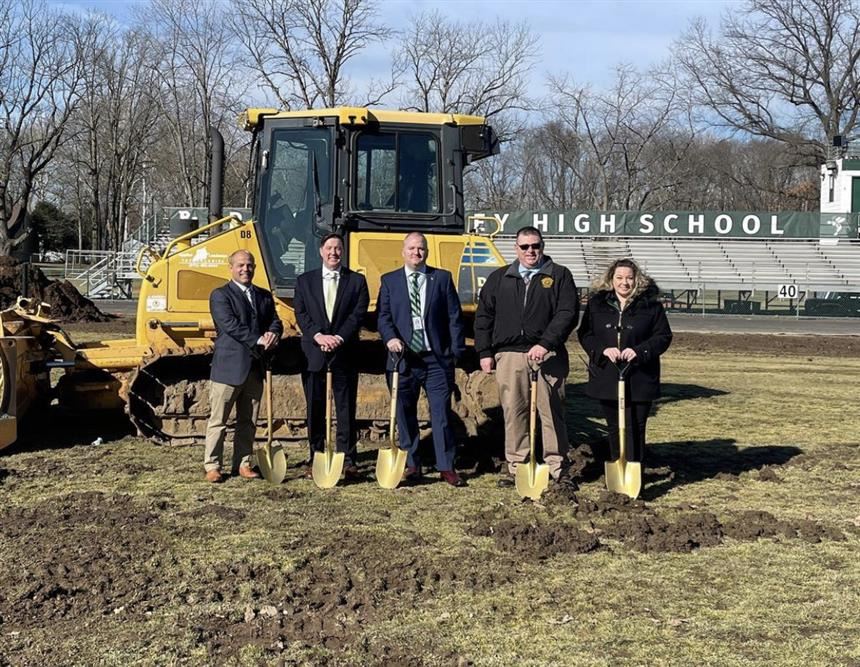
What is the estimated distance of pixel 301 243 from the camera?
7879mm

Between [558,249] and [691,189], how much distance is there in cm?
2716

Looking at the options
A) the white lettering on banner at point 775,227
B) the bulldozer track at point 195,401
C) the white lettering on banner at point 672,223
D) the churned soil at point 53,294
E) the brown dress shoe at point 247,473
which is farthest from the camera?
the white lettering on banner at point 775,227

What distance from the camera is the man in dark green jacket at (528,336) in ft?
21.3

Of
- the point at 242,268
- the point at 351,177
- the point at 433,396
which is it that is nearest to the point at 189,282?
the point at 242,268

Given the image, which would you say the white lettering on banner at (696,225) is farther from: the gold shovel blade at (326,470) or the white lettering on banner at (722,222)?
the gold shovel blade at (326,470)

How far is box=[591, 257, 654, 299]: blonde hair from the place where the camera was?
6605 mm

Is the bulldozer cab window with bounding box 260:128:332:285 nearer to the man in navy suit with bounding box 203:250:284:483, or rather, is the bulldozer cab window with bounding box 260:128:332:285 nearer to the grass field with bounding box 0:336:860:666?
the man in navy suit with bounding box 203:250:284:483

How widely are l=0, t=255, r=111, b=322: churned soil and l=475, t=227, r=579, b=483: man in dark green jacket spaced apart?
656 inches

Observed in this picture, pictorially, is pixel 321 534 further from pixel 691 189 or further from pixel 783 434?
pixel 691 189

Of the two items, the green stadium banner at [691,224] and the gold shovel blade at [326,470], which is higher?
the green stadium banner at [691,224]

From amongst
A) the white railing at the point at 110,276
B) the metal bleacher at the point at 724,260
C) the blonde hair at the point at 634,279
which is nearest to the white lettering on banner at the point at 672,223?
the metal bleacher at the point at 724,260

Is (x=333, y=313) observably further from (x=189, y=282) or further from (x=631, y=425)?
(x=631, y=425)

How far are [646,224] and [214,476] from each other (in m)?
29.4

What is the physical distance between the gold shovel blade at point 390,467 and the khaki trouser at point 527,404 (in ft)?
2.65
